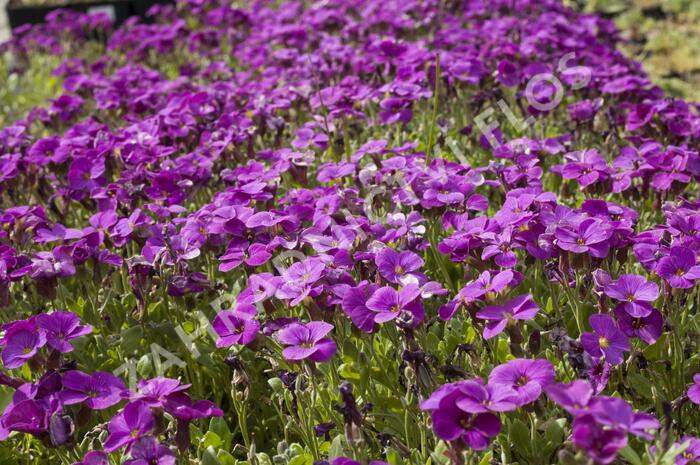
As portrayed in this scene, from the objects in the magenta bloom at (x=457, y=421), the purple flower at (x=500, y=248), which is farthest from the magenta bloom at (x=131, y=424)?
the purple flower at (x=500, y=248)

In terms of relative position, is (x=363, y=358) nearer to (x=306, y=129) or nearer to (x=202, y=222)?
(x=202, y=222)

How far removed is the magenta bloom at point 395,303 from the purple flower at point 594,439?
0.63 m

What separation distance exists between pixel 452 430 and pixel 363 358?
79cm

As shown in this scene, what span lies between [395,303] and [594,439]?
29.1 inches

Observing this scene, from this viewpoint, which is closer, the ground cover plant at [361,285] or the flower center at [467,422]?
the flower center at [467,422]

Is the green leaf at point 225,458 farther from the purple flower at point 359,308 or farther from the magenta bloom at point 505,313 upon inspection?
the magenta bloom at point 505,313

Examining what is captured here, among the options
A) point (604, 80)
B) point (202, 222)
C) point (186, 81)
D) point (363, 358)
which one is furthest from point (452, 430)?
point (186, 81)

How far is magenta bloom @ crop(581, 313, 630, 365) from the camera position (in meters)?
2.18

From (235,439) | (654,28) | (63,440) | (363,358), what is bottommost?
(654,28)

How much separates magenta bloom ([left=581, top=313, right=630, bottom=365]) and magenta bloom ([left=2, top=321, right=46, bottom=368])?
1.57 metres

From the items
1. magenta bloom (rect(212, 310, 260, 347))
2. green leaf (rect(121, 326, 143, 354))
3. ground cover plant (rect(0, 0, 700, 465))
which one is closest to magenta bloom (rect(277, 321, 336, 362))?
ground cover plant (rect(0, 0, 700, 465))

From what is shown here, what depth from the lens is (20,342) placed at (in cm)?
232

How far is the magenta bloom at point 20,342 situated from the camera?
7.53ft

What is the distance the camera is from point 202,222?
293 cm
